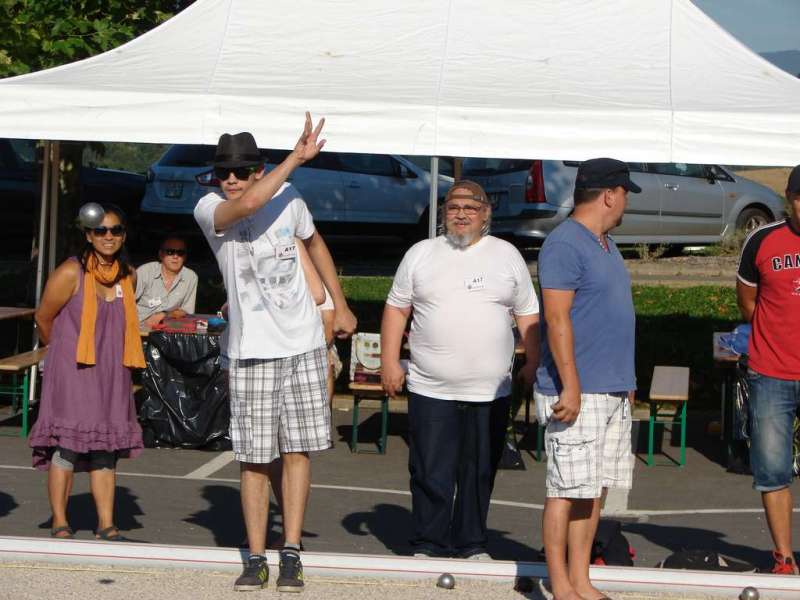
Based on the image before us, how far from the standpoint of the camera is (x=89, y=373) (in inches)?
258

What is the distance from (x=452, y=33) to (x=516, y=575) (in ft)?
16.2

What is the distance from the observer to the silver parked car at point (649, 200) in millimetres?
17062

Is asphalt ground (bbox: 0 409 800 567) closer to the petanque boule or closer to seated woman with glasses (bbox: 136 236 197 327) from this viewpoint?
seated woman with glasses (bbox: 136 236 197 327)

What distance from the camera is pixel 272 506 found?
777 cm

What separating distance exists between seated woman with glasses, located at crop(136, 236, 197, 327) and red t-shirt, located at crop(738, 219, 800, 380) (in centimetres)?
525

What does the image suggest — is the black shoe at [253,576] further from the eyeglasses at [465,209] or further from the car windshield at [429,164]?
the car windshield at [429,164]

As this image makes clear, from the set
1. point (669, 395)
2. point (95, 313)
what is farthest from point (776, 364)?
point (669, 395)

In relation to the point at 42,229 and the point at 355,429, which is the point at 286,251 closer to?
the point at 355,429

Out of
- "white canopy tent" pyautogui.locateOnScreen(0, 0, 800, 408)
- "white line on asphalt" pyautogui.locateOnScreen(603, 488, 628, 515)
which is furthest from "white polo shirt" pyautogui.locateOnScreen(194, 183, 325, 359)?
"white line on asphalt" pyautogui.locateOnScreen(603, 488, 628, 515)

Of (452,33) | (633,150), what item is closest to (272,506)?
(633,150)

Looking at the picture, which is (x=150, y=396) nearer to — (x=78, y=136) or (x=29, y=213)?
(x=78, y=136)

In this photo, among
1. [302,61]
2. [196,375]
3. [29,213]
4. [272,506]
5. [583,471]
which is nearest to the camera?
[583,471]

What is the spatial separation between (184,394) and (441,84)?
118 inches

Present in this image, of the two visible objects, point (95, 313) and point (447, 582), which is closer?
point (447, 582)
